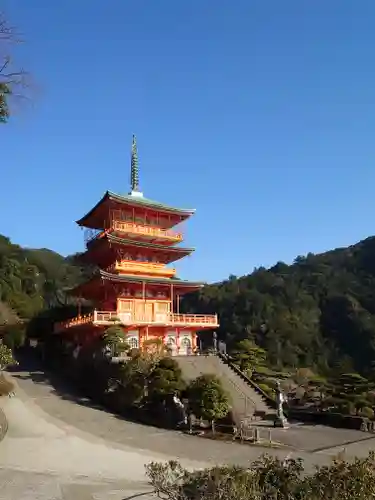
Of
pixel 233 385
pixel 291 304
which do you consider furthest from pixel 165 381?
pixel 291 304

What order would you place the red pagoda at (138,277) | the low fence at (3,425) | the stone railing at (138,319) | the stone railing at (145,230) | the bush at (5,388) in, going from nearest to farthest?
the low fence at (3,425), the bush at (5,388), the stone railing at (138,319), the red pagoda at (138,277), the stone railing at (145,230)

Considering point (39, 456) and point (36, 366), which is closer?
point (39, 456)

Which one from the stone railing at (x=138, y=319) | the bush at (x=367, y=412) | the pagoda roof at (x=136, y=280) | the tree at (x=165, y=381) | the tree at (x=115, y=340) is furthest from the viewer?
the pagoda roof at (x=136, y=280)

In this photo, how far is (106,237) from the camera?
30172mm

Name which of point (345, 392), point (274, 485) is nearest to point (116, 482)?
point (274, 485)

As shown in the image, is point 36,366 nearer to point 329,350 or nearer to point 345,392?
point 345,392

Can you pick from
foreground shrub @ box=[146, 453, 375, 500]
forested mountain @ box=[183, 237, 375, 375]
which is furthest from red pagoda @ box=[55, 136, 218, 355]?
forested mountain @ box=[183, 237, 375, 375]

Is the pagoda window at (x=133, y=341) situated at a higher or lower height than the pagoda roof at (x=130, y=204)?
lower

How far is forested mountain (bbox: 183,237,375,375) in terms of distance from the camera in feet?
212

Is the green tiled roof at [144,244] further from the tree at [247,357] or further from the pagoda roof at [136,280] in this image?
the tree at [247,357]

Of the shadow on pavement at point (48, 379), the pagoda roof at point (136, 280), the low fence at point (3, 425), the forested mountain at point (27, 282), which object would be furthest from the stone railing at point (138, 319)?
the low fence at point (3, 425)

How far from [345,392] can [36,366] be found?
2062 centimetres

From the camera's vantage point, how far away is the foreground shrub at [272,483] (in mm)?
5586

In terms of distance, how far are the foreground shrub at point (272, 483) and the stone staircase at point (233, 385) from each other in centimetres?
1307
